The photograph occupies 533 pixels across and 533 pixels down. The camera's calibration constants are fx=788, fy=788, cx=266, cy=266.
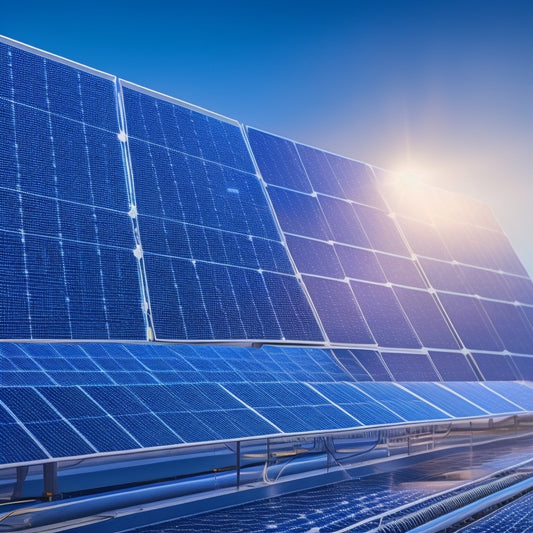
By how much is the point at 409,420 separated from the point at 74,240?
26.7ft

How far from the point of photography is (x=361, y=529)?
11852 millimetres

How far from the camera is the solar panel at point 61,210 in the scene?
14.4 meters

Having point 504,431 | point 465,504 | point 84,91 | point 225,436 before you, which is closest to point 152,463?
point 225,436

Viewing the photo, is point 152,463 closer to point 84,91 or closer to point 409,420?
point 409,420

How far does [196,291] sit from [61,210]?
3.54 m

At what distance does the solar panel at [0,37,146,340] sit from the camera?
567 inches

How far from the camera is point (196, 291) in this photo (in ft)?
58.3

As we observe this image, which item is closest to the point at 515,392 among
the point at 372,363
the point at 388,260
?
the point at 388,260

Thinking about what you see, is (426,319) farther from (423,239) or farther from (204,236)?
(204,236)

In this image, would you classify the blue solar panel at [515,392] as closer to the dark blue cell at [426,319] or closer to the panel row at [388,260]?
the panel row at [388,260]

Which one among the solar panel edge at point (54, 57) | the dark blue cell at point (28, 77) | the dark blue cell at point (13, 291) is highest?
the solar panel edge at point (54, 57)

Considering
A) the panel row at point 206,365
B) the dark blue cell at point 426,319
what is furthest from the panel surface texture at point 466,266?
the panel row at point 206,365

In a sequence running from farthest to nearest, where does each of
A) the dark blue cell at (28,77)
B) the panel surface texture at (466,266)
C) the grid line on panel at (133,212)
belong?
the panel surface texture at (466,266), the dark blue cell at (28,77), the grid line on panel at (133,212)

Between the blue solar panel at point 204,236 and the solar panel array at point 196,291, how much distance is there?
5cm
